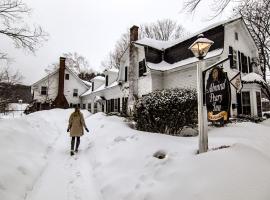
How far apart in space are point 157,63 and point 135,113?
9460 mm

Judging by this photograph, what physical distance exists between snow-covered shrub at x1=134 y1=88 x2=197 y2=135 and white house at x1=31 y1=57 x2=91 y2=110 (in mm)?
24707

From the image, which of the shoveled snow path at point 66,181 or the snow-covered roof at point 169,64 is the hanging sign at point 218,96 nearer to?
the shoveled snow path at point 66,181

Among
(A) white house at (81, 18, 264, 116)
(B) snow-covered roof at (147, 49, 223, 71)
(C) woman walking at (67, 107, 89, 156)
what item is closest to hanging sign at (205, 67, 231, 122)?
(C) woman walking at (67, 107, 89, 156)

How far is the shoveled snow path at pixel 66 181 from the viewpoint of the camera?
4.27 m

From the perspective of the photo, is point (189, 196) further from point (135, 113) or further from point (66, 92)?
point (66, 92)

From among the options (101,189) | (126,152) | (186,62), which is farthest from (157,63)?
(101,189)

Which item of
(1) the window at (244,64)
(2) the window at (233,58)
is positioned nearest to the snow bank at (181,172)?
(2) the window at (233,58)

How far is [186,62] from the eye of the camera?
15312 millimetres

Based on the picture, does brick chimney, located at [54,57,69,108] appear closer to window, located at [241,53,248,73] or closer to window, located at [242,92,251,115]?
window, located at [241,53,248,73]

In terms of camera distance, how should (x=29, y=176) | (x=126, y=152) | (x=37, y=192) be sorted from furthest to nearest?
(x=126, y=152) < (x=29, y=176) < (x=37, y=192)

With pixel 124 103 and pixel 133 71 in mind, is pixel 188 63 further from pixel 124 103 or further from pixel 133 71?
pixel 124 103

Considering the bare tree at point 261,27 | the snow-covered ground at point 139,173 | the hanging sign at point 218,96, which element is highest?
the bare tree at point 261,27

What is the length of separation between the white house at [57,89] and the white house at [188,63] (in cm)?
1356

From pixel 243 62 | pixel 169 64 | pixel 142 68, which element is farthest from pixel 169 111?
pixel 243 62
